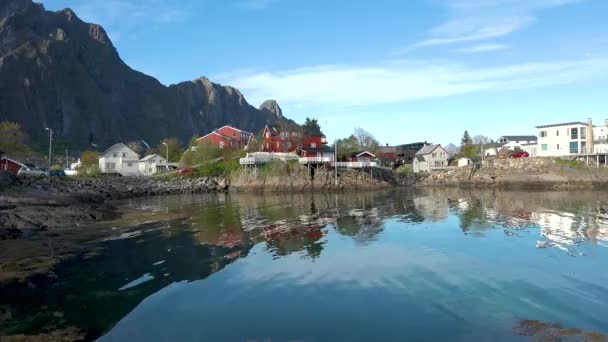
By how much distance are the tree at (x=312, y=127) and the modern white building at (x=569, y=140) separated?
138 feet

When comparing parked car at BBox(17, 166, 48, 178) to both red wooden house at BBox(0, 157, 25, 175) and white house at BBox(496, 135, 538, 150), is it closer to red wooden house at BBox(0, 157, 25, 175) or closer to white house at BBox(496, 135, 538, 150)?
red wooden house at BBox(0, 157, 25, 175)

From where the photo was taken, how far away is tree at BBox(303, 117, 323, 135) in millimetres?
89137

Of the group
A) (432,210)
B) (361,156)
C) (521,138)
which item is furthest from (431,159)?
(432,210)

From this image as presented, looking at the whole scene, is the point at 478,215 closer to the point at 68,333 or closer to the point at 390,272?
the point at 390,272

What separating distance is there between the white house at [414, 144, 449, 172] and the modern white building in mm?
21935

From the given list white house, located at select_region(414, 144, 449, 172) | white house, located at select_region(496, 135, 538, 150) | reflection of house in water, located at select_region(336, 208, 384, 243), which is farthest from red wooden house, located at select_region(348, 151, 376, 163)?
reflection of house in water, located at select_region(336, 208, 384, 243)

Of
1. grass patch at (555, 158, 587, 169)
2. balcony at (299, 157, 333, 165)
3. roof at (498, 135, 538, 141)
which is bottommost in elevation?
grass patch at (555, 158, 587, 169)

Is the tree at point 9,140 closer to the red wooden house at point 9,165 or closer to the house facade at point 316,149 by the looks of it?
the red wooden house at point 9,165

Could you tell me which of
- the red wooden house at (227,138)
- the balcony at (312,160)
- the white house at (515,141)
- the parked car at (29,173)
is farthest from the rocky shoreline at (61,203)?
the white house at (515,141)

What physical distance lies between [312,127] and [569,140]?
157ft

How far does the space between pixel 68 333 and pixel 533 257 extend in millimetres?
16935

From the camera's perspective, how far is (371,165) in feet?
234

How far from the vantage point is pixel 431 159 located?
306 feet

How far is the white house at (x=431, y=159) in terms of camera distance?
92.4 m
